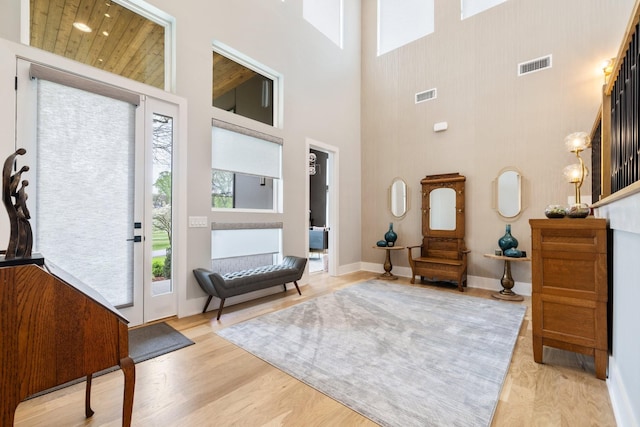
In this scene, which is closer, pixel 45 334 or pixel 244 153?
pixel 45 334

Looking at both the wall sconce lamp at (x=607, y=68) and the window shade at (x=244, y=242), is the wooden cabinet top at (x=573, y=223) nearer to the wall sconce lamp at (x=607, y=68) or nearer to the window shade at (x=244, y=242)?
the wall sconce lamp at (x=607, y=68)

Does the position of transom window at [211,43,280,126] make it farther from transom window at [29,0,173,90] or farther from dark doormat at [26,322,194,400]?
dark doormat at [26,322,194,400]

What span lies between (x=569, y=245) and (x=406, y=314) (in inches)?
69.3

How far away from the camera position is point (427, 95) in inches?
207

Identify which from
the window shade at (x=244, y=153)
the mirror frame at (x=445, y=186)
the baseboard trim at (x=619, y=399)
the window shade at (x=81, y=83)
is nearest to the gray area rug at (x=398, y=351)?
the baseboard trim at (x=619, y=399)

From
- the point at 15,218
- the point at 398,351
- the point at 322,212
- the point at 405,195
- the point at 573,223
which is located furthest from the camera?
the point at 322,212

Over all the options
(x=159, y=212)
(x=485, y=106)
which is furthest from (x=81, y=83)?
(x=485, y=106)

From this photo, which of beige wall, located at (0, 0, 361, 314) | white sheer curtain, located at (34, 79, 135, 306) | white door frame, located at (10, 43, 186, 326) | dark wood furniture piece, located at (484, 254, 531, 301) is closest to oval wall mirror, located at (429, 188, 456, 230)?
dark wood furniture piece, located at (484, 254, 531, 301)

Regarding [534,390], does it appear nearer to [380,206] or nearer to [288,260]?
[288,260]

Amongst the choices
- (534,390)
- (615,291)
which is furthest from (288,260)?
(615,291)

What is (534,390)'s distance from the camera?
1.85 meters

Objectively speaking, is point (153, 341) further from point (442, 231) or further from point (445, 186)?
point (445, 186)

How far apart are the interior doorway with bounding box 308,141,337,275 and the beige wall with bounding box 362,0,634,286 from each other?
3.04 feet

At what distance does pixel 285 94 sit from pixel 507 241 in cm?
405
